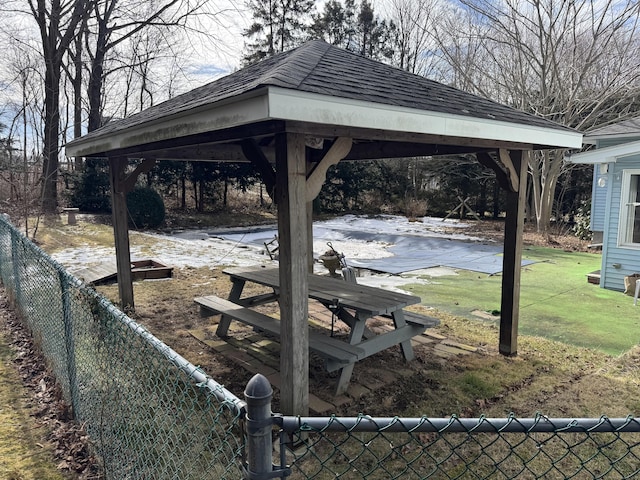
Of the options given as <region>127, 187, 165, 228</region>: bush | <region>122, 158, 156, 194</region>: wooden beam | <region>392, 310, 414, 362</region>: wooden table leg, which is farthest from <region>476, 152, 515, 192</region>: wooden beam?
<region>127, 187, 165, 228</region>: bush

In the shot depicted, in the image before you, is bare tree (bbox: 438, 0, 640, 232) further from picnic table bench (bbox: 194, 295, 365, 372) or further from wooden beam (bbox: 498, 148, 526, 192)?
picnic table bench (bbox: 194, 295, 365, 372)

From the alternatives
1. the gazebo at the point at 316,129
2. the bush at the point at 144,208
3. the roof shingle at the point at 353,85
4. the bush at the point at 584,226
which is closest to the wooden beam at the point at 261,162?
the gazebo at the point at 316,129

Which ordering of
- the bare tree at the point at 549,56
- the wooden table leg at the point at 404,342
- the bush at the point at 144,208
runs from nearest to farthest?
the wooden table leg at the point at 404,342 → the bare tree at the point at 549,56 → the bush at the point at 144,208

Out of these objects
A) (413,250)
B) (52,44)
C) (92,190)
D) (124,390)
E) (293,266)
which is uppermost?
Answer: (52,44)

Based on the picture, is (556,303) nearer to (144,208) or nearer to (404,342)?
(404,342)

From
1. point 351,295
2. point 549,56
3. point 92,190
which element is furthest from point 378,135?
point 92,190

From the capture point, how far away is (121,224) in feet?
17.9

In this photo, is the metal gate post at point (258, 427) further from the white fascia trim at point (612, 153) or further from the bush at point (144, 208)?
the bush at point (144, 208)

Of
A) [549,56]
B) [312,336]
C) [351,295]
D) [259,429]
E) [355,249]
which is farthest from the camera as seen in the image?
[549,56]

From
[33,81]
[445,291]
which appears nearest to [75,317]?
[445,291]

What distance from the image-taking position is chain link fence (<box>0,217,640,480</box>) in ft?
5.03

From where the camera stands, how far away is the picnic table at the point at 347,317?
3.35 m

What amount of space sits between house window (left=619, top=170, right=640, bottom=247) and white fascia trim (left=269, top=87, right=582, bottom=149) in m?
4.56

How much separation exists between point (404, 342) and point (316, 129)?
7.42 ft
